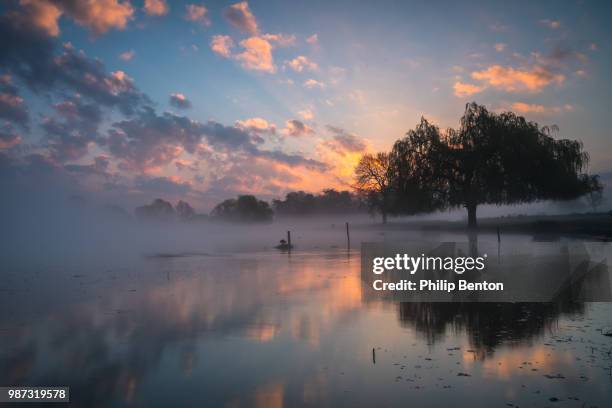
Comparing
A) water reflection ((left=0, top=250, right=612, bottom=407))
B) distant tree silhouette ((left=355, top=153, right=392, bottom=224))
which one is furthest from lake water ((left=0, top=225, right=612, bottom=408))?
distant tree silhouette ((left=355, top=153, right=392, bottom=224))

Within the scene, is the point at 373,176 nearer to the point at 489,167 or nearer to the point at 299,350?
the point at 489,167

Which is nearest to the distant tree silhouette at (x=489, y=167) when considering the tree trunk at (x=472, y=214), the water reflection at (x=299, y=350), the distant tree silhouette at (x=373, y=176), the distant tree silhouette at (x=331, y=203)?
the tree trunk at (x=472, y=214)

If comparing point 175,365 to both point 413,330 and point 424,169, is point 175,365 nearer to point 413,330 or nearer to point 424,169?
point 413,330

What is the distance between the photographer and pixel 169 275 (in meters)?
25.8

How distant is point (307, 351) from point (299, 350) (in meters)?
0.22

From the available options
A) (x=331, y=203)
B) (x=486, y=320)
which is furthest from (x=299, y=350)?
(x=331, y=203)

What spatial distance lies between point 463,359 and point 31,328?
40.5ft

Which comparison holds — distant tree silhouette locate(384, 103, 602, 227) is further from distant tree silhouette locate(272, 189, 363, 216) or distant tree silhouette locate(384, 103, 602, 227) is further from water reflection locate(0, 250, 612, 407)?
distant tree silhouette locate(272, 189, 363, 216)

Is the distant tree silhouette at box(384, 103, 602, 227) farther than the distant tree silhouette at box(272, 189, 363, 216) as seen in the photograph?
No

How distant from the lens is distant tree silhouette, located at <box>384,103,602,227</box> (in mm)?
38906

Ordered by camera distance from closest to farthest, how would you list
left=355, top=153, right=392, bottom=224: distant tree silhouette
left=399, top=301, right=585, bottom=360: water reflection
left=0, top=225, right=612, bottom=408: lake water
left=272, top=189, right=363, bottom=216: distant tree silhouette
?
left=0, top=225, right=612, bottom=408: lake water
left=399, top=301, right=585, bottom=360: water reflection
left=355, top=153, right=392, bottom=224: distant tree silhouette
left=272, top=189, right=363, bottom=216: distant tree silhouette

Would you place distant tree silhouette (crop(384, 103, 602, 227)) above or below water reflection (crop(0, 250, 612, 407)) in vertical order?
above

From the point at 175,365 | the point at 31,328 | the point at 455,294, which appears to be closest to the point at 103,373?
the point at 175,365

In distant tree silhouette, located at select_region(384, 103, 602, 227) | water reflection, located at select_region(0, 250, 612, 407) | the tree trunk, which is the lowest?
water reflection, located at select_region(0, 250, 612, 407)
